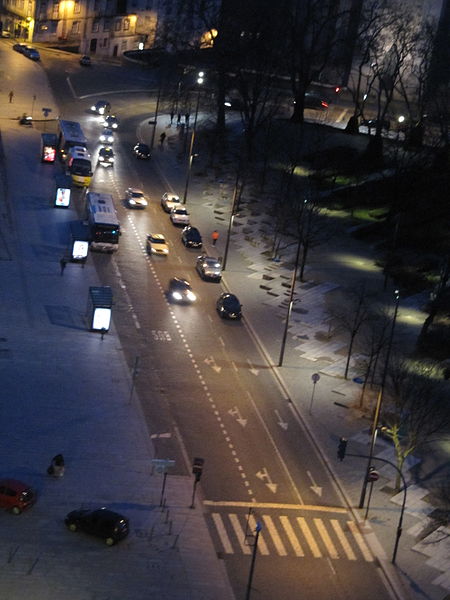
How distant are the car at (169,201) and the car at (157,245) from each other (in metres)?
8.75

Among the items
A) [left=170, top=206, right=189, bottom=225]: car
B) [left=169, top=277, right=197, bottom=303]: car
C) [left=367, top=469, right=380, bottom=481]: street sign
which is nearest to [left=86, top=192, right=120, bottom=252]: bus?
[left=169, top=277, right=197, bottom=303]: car

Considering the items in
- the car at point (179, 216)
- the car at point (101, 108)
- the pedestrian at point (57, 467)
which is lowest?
the pedestrian at point (57, 467)

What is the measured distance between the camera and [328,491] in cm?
6325

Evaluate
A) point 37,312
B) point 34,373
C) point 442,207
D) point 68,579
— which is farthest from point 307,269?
point 68,579

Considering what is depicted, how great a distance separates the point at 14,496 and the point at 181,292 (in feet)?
103

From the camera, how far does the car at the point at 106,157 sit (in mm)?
113000

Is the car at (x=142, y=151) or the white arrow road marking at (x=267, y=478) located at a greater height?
the car at (x=142, y=151)

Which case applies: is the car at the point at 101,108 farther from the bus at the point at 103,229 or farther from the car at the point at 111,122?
the bus at the point at 103,229

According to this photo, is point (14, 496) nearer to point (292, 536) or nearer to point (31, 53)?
point (292, 536)

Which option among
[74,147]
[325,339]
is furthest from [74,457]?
[74,147]

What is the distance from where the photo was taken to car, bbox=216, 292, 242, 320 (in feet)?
272

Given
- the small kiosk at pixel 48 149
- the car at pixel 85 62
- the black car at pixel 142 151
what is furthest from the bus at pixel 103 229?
the car at pixel 85 62

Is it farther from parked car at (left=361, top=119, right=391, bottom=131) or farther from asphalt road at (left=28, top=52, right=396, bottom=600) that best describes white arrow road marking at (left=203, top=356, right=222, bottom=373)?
parked car at (left=361, top=119, right=391, bottom=131)

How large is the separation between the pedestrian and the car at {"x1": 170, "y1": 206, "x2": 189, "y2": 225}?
42.8 m
